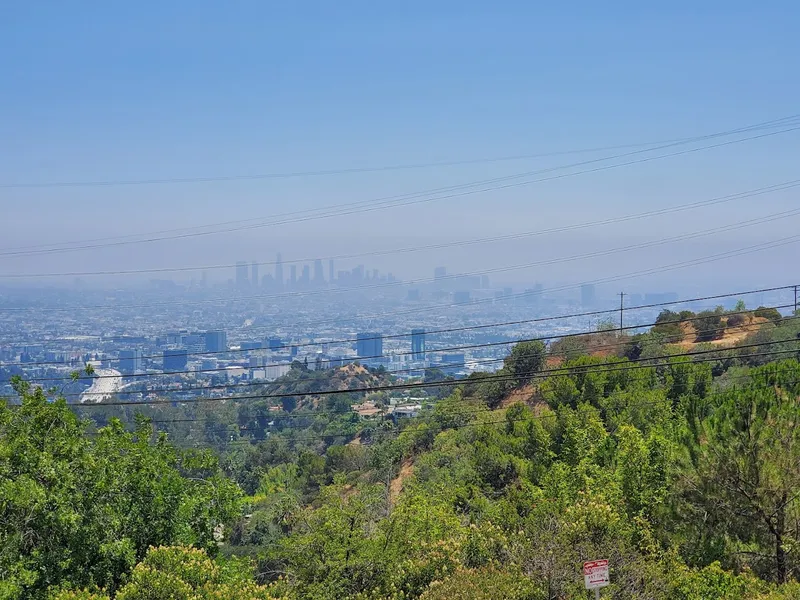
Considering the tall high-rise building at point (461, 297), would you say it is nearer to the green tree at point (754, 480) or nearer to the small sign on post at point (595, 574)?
the green tree at point (754, 480)

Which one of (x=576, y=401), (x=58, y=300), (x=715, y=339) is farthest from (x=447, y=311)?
(x=576, y=401)

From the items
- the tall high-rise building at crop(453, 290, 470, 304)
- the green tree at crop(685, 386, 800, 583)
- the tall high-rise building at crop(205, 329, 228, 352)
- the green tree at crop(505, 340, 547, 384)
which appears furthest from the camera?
the tall high-rise building at crop(453, 290, 470, 304)

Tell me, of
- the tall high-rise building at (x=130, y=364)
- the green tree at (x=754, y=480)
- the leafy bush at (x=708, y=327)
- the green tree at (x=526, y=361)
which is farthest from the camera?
the tall high-rise building at (x=130, y=364)

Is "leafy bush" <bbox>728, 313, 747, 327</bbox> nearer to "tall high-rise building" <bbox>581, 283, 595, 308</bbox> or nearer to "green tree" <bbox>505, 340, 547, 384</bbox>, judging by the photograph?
"green tree" <bbox>505, 340, 547, 384</bbox>

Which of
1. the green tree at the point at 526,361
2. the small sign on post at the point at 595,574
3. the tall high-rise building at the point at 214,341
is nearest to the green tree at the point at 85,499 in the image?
the small sign on post at the point at 595,574

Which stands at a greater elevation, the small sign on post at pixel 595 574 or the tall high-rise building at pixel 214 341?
the small sign on post at pixel 595 574

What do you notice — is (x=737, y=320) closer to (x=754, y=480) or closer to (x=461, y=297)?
(x=754, y=480)

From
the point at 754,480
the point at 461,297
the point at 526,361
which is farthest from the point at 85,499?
the point at 461,297

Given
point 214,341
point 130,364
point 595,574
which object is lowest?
point 130,364

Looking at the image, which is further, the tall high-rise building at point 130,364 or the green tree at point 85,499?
the tall high-rise building at point 130,364

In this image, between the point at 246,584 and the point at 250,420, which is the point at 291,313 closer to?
the point at 250,420

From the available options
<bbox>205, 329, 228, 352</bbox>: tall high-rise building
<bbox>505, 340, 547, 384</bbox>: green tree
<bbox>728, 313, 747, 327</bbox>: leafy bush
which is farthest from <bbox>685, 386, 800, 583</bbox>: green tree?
<bbox>205, 329, 228, 352</bbox>: tall high-rise building
